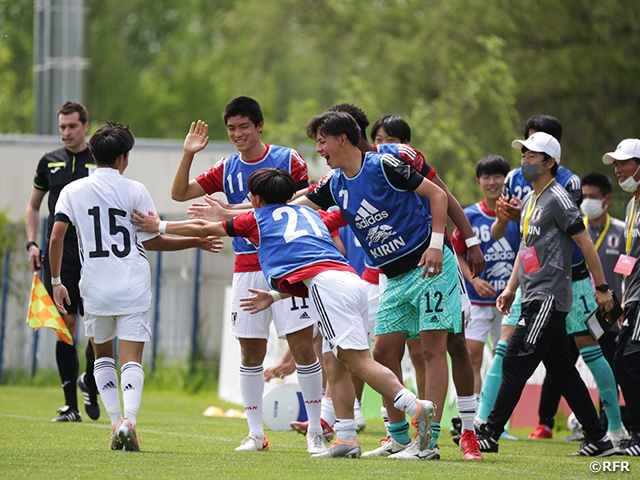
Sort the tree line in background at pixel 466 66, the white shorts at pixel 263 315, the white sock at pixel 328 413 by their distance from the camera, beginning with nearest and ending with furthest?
the white shorts at pixel 263 315
the white sock at pixel 328 413
the tree line in background at pixel 466 66

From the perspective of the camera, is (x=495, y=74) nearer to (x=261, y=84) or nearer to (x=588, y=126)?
(x=588, y=126)

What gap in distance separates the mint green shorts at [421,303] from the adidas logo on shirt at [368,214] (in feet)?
1.31

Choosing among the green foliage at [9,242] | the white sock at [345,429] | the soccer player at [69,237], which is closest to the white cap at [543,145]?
the white sock at [345,429]

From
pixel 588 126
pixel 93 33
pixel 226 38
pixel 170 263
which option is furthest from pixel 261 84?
pixel 170 263

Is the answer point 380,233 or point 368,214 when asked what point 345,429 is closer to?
point 380,233

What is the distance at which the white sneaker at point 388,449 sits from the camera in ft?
22.4

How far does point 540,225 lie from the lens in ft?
24.2

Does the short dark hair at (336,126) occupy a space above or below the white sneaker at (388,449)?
above

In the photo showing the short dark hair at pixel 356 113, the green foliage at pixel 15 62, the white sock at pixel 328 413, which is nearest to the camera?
the short dark hair at pixel 356 113

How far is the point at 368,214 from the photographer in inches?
263

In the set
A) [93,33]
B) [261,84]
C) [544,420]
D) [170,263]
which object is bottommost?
[544,420]

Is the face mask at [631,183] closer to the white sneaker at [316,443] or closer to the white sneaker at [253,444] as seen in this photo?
the white sneaker at [316,443]

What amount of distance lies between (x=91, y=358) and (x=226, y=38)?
32137 millimetres

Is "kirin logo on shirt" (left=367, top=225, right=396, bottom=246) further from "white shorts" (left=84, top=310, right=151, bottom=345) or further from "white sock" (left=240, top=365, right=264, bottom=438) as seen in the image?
"white shorts" (left=84, top=310, right=151, bottom=345)
